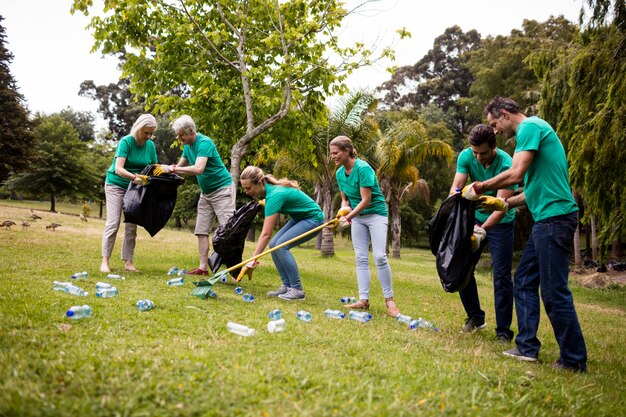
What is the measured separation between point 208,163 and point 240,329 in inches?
133

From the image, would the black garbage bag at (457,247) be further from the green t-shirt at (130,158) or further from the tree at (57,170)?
the tree at (57,170)

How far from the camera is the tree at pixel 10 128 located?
25295 mm

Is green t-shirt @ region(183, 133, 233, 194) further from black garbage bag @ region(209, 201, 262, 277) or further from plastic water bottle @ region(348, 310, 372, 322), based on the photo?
plastic water bottle @ region(348, 310, 372, 322)

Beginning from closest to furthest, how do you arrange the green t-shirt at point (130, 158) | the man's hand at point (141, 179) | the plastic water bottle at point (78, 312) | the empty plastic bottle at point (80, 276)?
the plastic water bottle at point (78, 312) < the empty plastic bottle at point (80, 276) < the man's hand at point (141, 179) < the green t-shirt at point (130, 158)

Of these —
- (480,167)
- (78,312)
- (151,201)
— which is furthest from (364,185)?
(78,312)

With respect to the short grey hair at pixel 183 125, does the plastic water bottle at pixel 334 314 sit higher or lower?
lower

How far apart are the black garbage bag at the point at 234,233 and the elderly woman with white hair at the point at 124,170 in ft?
3.82

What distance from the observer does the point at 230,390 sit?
2230mm

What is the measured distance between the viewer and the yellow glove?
3938 mm

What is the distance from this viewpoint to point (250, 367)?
256cm

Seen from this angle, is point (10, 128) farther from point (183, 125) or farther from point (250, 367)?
point (250, 367)

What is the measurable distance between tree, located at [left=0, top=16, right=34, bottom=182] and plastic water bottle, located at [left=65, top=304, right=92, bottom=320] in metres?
26.7

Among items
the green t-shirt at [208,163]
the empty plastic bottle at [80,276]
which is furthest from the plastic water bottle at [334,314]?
the empty plastic bottle at [80,276]

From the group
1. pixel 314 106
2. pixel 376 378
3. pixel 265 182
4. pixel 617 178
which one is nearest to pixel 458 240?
pixel 376 378
